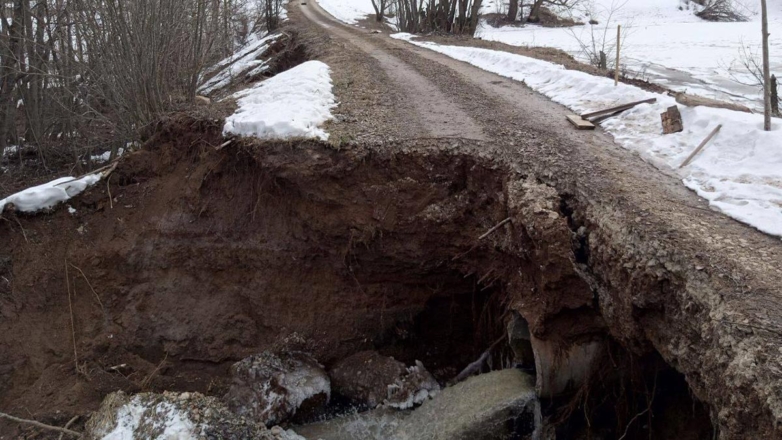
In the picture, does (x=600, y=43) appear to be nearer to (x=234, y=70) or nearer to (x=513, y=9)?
(x=513, y=9)

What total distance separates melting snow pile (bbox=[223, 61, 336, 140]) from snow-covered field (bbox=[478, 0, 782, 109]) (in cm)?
758

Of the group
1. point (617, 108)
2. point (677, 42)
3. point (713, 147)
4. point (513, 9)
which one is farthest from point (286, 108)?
point (513, 9)

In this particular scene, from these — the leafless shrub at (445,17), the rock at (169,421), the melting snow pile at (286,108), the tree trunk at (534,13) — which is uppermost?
the tree trunk at (534,13)

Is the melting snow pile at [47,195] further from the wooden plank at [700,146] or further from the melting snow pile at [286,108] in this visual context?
the wooden plank at [700,146]

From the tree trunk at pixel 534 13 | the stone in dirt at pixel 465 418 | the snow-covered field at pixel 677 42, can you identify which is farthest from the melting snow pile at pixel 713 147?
the tree trunk at pixel 534 13

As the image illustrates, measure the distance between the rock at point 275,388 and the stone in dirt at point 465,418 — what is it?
34cm

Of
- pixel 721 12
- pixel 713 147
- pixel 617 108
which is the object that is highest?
pixel 721 12

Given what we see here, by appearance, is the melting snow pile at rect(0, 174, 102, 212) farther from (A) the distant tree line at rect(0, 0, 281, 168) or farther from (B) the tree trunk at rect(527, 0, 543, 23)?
(B) the tree trunk at rect(527, 0, 543, 23)

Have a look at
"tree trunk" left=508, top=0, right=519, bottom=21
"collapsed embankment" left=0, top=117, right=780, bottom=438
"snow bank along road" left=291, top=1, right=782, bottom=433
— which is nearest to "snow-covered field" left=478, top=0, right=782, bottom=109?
"tree trunk" left=508, top=0, right=519, bottom=21

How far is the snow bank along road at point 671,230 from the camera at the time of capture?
10.1ft

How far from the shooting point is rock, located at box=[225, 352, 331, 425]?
5941 mm

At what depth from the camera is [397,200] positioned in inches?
246

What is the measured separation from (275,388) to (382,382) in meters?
1.25

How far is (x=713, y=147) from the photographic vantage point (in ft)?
18.2
